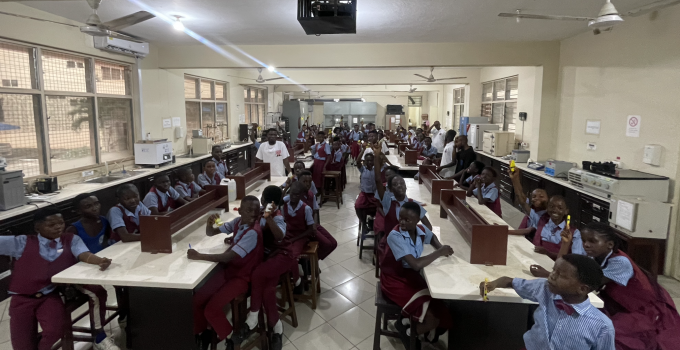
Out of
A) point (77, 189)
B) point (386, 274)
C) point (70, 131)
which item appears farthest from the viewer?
point (70, 131)

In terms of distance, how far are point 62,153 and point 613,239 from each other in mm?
6016

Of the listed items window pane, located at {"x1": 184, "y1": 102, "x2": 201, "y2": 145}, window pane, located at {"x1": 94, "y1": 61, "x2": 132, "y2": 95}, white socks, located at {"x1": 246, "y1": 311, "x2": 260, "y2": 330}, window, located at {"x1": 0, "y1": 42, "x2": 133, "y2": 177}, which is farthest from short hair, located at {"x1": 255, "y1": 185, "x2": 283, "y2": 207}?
window pane, located at {"x1": 184, "y1": 102, "x2": 201, "y2": 145}

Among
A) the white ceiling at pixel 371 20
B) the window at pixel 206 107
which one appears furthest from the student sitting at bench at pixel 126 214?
the window at pixel 206 107

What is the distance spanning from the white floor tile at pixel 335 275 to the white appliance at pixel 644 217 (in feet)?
9.39

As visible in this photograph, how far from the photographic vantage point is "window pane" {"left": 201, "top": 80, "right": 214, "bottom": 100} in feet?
30.7

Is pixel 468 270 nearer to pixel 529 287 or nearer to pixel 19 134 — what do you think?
pixel 529 287

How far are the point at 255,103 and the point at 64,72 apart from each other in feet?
26.9

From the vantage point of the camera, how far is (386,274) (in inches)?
102

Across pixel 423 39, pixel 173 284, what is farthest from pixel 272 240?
pixel 423 39

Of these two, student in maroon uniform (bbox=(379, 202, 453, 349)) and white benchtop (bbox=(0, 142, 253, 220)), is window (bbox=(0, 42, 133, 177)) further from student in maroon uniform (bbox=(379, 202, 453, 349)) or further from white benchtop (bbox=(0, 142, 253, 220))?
student in maroon uniform (bbox=(379, 202, 453, 349))

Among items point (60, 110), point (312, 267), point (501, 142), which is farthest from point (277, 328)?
point (501, 142)

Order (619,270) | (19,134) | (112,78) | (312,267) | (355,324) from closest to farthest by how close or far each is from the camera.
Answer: (619,270), (355,324), (312,267), (19,134), (112,78)

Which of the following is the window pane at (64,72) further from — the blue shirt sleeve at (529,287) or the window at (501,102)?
the window at (501,102)

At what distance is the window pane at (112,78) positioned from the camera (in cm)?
→ 566
